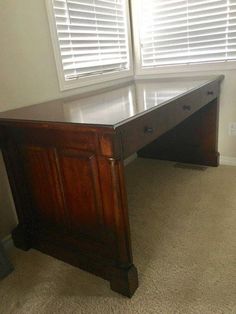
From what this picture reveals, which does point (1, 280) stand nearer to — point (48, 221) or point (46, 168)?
point (48, 221)

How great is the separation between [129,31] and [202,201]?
161 cm

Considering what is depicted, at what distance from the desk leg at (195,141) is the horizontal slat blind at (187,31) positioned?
438 millimetres

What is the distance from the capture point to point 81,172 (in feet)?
3.92

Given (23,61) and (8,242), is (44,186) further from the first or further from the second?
(23,61)

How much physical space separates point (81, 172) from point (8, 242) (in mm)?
749

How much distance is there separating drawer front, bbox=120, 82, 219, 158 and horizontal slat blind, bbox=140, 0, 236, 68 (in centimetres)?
59

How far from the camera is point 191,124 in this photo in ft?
7.95

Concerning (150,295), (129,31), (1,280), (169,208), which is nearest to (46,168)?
(1,280)

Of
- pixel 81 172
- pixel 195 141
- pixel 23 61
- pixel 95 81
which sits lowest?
pixel 195 141

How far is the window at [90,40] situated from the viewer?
5.83 ft

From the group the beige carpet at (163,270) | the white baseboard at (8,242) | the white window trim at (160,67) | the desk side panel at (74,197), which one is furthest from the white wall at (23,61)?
the white window trim at (160,67)

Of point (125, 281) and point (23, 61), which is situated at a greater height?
point (23, 61)

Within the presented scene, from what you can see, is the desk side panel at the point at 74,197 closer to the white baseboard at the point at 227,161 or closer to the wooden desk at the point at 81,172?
the wooden desk at the point at 81,172

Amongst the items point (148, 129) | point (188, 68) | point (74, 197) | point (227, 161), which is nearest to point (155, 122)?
point (148, 129)
